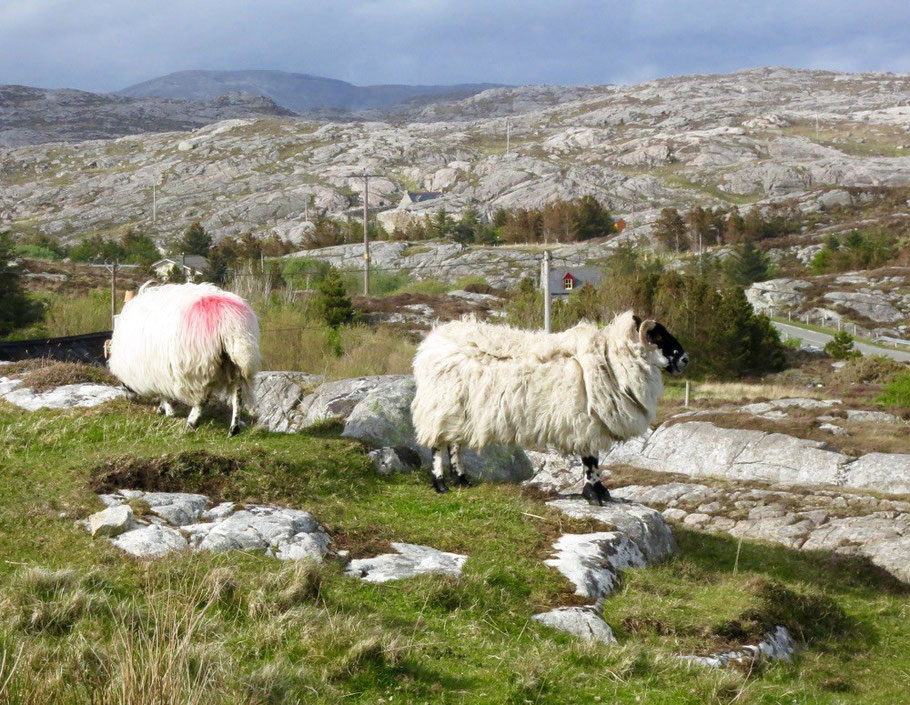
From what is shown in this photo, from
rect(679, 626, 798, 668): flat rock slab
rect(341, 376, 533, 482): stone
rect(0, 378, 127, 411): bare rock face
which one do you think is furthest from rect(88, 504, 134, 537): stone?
rect(0, 378, 127, 411): bare rock face

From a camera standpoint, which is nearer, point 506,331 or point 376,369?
point 506,331

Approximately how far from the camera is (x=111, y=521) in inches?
336

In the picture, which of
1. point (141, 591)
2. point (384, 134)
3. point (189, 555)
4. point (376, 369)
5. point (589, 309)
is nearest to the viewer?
point (141, 591)

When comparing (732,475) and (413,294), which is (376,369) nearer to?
(732,475)

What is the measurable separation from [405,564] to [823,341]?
57.9 metres

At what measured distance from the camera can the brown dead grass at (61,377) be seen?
15.7m

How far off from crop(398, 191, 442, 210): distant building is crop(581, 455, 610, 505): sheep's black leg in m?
119

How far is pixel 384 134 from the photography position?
18962 cm

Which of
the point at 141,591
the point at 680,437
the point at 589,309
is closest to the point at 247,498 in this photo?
the point at 141,591

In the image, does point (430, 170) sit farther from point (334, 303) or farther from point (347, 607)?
point (347, 607)

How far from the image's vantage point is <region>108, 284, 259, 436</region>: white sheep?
13.1m

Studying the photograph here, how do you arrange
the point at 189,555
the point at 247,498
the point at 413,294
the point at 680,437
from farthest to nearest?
1. the point at 413,294
2. the point at 680,437
3. the point at 247,498
4. the point at 189,555

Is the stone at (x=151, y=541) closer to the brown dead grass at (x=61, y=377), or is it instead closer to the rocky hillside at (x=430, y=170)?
the brown dead grass at (x=61, y=377)

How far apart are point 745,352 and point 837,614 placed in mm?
42942
